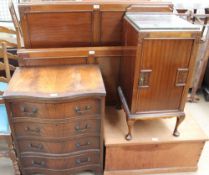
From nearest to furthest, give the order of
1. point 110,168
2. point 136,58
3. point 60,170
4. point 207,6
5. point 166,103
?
point 136,58
point 166,103
point 60,170
point 110,168
point 207,6

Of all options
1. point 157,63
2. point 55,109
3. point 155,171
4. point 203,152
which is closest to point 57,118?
point 55,109

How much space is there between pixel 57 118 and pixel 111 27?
784 millimetres

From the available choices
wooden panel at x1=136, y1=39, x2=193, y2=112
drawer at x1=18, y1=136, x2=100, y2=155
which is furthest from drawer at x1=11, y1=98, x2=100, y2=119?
wooden panel at x1=136, y1=39, x2=193, y2=112

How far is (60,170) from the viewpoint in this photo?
158 centimetres

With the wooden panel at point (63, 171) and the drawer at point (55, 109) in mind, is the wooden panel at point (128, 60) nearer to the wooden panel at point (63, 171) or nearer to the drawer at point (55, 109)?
the drawer at point (55, 109)

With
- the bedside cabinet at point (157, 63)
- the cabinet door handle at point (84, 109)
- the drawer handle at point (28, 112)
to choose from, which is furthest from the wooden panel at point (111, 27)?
the drawer handle at point (28, 112)

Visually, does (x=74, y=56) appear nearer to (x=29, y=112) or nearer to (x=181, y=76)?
(x=29, y=112)

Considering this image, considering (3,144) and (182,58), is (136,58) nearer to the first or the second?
(182,58)

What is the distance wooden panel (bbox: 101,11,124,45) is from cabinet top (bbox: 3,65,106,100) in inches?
9.8

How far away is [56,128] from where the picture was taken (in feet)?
4.56

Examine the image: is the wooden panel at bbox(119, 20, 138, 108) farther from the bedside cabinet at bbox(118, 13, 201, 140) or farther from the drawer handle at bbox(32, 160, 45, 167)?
the drawer handle at bbox(32, 160, 45, 167)

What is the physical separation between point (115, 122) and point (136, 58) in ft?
2.15

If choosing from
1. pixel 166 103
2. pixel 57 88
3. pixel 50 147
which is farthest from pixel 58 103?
pixel 166 103

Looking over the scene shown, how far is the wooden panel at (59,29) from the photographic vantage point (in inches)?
61.4
